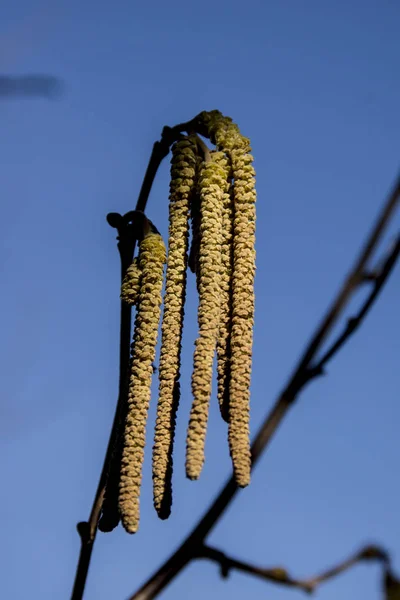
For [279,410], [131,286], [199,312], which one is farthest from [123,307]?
[279,410]

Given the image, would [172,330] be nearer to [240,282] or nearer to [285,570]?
[240,282]

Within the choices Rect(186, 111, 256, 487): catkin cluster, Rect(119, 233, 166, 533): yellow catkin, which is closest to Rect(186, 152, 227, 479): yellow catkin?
Rect(186, 111, 256, 487): catkin cluster

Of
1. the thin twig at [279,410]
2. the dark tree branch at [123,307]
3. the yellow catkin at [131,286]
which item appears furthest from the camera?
the yellow catkin at [131,286]

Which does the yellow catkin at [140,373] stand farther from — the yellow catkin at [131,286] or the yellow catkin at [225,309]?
the yellow catkin at [225,309]

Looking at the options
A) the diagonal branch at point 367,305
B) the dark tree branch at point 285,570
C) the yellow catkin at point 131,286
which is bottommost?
the dark tree branch at point 285,570

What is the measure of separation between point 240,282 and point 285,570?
642 millimetres

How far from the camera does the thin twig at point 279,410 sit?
1.65m

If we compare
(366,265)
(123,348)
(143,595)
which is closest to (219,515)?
(143,595)

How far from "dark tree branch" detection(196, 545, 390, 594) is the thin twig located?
4cm

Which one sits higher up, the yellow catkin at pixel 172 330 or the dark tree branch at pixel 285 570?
the yellow catkin at pixel 172 330

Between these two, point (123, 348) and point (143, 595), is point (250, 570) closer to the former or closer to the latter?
point (143, 595)

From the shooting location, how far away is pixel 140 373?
7.32 feet

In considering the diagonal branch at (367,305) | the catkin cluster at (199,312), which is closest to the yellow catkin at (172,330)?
the catkin cluster at (199,312)

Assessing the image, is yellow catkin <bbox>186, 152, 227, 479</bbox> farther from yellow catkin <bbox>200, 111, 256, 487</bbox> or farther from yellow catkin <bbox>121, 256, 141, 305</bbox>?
yellow catkin <bbox>121, 256, 141, 305</bbox>
